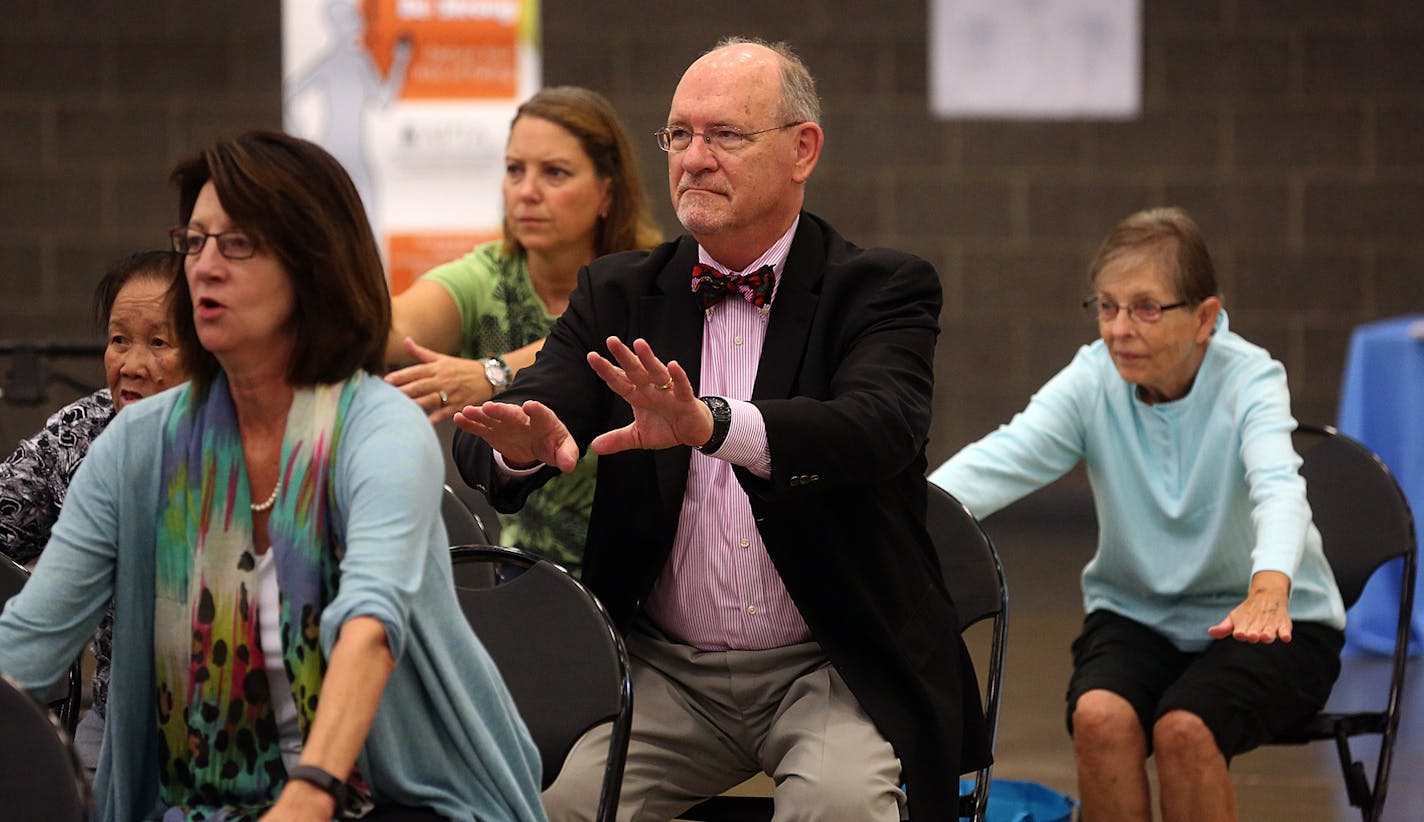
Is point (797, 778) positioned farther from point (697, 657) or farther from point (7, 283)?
point (7, 283)

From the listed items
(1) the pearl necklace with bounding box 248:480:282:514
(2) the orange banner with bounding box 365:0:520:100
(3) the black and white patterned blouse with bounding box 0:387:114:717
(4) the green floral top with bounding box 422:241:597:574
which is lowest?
(3) the black and white patterned blouse with bounding box 0:387:114:717

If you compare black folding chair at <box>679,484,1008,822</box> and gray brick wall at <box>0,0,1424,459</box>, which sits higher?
gray brick wall at <box>0,0,1424,459</box>

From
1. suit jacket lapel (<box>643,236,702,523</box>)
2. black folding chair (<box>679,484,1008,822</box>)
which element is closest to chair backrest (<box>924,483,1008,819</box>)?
black folding chair (<box>679,484,1008,822</box>)

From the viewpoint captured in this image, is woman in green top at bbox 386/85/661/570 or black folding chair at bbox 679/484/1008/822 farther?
woman in green top at bbox 386/85/661/570

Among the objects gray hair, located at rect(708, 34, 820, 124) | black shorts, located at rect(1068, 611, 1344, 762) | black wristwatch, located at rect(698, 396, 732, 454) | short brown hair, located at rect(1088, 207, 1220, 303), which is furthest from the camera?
short brown hair, located at rect(1088, 207, 1220, 303)

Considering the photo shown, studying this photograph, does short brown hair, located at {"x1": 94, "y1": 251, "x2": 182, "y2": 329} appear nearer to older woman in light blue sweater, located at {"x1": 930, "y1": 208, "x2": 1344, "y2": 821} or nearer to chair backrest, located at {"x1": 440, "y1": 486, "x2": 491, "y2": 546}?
chair backrest, located at {"x1": 440, "y1": 486, "x2": 491, "y2": 546}

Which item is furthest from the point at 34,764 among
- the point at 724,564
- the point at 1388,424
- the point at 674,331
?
the point at 1388,424

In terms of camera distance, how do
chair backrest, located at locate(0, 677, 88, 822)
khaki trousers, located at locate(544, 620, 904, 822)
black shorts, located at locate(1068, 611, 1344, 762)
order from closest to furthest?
chair backrest, located at locate(0, 677, 88, 822)
khaki trousers, located at locate(544, 620, 904, 822)
black shorts, located at locate(1068, 611, 1344, 762)

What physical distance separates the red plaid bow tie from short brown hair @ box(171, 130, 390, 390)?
743 mm

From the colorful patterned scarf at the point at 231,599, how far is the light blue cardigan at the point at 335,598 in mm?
22

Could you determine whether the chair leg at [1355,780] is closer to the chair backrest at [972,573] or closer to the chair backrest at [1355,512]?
the chair backrest at [1355,512]

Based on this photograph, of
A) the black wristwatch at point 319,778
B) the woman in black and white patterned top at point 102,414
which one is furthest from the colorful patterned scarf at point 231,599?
the woman in black and white patterned top at point 102,414

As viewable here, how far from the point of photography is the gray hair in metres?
2.52

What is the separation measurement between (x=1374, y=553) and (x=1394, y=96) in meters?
4.62
